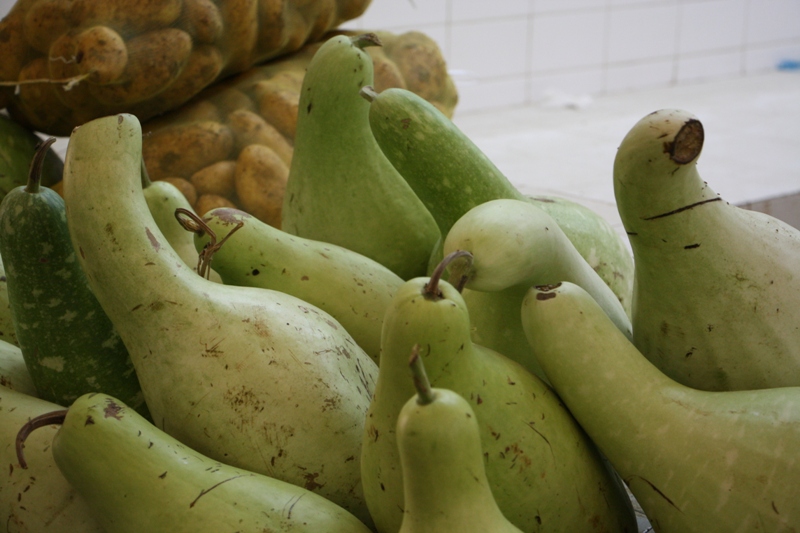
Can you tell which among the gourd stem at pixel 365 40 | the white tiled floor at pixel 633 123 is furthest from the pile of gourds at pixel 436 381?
the white tiled floor at pixel 633 123

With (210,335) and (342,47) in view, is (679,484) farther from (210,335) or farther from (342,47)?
(342,47)

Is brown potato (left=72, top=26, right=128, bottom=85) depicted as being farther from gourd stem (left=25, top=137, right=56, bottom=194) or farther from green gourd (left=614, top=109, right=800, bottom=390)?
green gourd (left=614, top=109, right=800, bottom=390)

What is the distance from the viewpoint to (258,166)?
107 centimetres

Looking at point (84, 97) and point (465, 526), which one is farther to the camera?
point (84, 97)

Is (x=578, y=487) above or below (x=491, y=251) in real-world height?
below

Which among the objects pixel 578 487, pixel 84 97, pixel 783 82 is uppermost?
pixel 84 97

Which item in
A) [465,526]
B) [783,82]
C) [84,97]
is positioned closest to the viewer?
[465,526]

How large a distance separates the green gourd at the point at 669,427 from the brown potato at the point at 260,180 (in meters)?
0.65

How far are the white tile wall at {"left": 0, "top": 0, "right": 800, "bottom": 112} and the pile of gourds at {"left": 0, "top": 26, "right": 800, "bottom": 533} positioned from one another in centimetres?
229

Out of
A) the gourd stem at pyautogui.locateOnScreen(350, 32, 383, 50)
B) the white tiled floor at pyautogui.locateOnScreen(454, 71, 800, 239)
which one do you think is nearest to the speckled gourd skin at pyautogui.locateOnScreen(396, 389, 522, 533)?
the gourd stem at pyautogui.locateOnScreen(350, 32, 383, 50)

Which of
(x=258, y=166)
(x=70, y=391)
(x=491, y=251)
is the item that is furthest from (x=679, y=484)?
(x=258, y=166)

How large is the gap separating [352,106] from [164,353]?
32 cm

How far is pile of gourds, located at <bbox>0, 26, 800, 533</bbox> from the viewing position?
421mm

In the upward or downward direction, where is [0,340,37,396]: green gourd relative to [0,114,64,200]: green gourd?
downward
